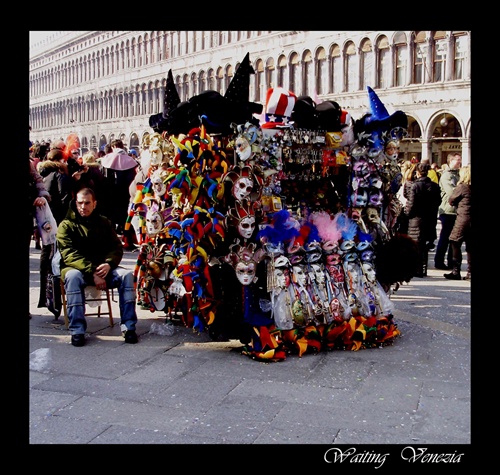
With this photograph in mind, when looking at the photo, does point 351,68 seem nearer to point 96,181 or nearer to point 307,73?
point 307,73

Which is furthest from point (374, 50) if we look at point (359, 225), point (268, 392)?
point (268, 392)

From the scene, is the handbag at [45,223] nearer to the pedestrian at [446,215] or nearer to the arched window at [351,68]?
the pedestrian at [446,215]

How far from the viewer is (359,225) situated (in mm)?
6059

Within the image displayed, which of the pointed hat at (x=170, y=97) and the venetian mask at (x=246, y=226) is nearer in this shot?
the venetian mask at (x=246, y=226)

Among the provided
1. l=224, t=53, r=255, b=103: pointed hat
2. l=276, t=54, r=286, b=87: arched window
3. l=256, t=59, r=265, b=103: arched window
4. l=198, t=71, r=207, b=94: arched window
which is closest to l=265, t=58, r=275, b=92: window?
l=256, t=59, r=265, b=103: arched window

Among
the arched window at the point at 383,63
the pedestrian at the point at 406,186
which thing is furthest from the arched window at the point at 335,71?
the pedestrian at the point at 406,186

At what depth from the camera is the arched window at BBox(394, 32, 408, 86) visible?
2750 centimetres

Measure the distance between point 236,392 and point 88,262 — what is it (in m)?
2.16

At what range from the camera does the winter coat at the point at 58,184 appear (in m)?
7.55

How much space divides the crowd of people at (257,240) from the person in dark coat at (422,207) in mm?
3618

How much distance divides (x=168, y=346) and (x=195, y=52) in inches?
1441

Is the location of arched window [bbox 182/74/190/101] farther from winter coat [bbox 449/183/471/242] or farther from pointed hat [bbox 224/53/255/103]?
pointed hat [bbox 224/53/255/103]

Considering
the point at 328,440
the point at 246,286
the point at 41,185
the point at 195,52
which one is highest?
the point at 195,52

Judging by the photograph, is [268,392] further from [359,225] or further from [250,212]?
[359,225]
